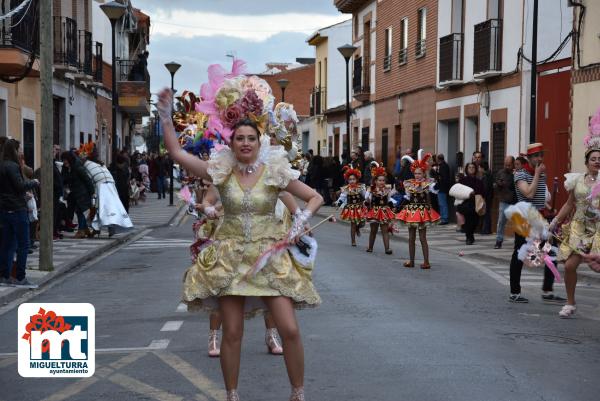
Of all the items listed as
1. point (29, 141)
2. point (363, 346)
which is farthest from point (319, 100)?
point (363, 346)

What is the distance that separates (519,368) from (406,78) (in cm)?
2721

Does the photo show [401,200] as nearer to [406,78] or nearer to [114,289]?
[114,289]

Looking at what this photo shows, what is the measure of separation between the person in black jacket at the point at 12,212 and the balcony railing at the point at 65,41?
55.1 feet

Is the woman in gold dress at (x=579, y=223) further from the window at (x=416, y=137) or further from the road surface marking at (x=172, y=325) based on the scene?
the window at (x=416, y=137)

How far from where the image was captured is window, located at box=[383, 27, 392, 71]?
36781 millimetres

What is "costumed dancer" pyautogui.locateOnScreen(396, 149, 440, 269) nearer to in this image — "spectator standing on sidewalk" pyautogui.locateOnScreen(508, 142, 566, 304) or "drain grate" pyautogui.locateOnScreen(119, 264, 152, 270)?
"spectator standing on sidewalk" pyautogui.locateOnScreen(508, 142, 566, 304)

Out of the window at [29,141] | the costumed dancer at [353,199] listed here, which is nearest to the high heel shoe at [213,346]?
the costumed dancer at [353,199]

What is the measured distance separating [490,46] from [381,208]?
324 inches

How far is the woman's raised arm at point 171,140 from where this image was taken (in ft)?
22.2

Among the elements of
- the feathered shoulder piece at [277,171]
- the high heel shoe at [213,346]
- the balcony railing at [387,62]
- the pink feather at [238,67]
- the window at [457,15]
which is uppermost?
Result: the window at [457,15]

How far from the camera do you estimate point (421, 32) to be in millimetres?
32938

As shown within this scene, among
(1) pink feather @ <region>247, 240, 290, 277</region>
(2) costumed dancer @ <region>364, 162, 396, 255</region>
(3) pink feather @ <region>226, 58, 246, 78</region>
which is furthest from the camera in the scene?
(2) costumed dancer @ <region>364, 162, 396, 255</region>

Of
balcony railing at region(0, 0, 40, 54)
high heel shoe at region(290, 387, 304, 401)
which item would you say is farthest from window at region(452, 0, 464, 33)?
high heel shoe at region(290, 387, 304, 401)

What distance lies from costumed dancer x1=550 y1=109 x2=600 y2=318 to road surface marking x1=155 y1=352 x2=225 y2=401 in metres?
4.56
